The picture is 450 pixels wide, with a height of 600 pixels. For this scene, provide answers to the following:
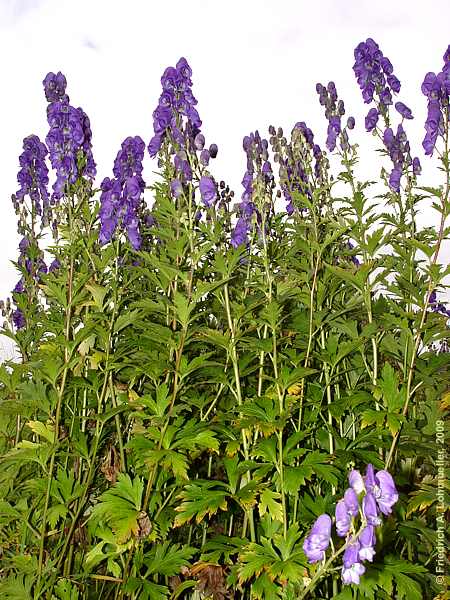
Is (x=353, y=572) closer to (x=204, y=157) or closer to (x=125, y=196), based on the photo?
(x=204, y=157)

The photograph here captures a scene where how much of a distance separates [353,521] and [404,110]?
12.0ft

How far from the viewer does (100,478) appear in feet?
14.1

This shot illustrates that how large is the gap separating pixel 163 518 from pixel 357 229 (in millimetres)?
1971

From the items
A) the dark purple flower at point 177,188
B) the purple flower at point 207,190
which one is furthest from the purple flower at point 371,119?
the dark purple flower at point 177,188

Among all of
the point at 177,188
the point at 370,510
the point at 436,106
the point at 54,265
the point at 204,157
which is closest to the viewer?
the point at 370,510

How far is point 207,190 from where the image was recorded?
3.84 meters

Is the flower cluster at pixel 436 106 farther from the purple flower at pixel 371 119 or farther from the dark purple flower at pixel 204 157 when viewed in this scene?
Result: the dark purple flower at pixel 204 157

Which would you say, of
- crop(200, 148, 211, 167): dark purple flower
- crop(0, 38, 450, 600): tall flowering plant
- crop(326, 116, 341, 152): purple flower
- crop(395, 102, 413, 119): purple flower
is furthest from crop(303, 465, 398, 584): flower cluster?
crop(395, 102, 413, 119): purple flower

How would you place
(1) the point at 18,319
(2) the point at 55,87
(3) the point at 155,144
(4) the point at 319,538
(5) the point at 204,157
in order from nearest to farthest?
(4) the point at 319,538, (5) the point at 204,157, (3) the point at 155,144, (2) the point at 55,87, (1) the point at 18,319

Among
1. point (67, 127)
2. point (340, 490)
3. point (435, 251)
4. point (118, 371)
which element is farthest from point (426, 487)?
point (67, 127)

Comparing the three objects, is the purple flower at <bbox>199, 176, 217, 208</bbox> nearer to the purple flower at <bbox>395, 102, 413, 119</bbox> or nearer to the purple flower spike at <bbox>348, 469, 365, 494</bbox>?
the purple flower at <bbox>395, 102, 413, 119</bbox>

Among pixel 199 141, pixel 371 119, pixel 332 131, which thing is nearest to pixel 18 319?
pixel 199 141

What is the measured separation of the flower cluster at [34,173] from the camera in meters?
5.63

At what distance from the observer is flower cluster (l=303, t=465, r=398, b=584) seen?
212 cm
